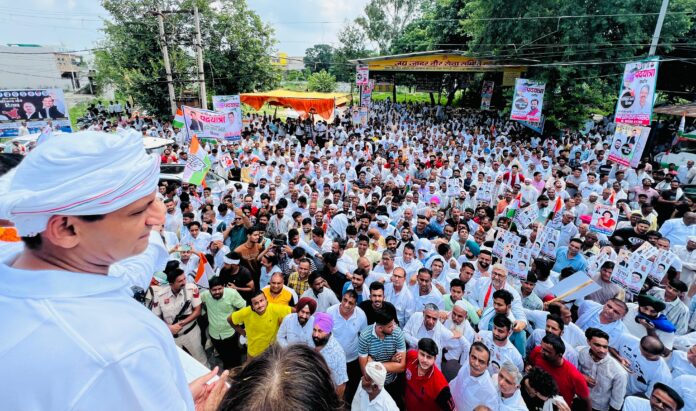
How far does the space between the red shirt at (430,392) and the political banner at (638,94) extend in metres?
8.81

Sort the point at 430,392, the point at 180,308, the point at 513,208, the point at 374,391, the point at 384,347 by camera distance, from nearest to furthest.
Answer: the point at 374,391, the point at 430,392, the point at 384,347, the point at 180,308, the point at 513,208

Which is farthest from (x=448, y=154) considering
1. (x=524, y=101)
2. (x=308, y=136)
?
(x=308, y=136)

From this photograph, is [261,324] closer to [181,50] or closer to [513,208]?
[513,208]

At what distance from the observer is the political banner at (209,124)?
1114cm

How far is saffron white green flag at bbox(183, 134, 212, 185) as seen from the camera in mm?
7605

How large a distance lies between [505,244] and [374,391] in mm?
3601

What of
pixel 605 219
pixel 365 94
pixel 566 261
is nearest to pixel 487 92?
pixel 365 94

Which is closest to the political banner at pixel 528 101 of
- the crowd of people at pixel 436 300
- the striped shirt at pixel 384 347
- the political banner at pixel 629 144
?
the political banner at pixel 629 144

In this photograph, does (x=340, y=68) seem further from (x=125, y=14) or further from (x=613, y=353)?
(x=613, y=353)

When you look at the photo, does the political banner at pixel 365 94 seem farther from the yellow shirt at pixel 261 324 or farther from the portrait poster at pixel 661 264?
the yellow shirt at pixel 261 324

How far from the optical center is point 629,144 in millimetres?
9133

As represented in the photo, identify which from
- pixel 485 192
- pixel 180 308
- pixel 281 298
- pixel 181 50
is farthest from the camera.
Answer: pixel 181 50

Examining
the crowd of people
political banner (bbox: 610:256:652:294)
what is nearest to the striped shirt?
the crowd of people

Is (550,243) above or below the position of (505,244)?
below
